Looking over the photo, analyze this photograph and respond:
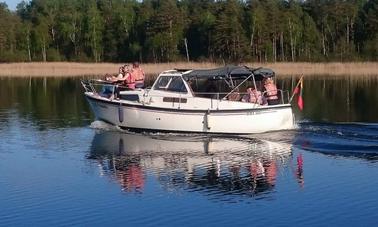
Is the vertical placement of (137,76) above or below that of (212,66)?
above

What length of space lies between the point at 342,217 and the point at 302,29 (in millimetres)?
80280

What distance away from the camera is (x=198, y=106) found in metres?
24.2

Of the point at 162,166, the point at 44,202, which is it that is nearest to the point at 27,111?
the point at 162,166

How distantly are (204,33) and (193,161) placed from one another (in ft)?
242

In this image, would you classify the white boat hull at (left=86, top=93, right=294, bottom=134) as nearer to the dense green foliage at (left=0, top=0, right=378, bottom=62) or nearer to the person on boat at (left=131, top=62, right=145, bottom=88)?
the person on boat at (left=131, top=62, right=145, bottom=88)

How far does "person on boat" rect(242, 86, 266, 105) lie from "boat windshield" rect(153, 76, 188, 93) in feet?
6.73

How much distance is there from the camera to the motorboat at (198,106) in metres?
24.0

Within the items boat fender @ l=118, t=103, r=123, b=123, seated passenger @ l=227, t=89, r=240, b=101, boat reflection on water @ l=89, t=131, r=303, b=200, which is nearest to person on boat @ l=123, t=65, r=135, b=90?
boat fender @ l=118, t=103, r=123, b=123

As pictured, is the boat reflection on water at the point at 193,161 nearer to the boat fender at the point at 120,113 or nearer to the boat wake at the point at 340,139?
the boat fender at the point at 120,113

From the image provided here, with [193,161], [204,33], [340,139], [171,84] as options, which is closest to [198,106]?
[171,84]

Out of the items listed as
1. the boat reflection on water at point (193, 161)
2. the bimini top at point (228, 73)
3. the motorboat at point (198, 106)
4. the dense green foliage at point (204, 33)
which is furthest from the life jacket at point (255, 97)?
the dense green foliage at point (204, 33)

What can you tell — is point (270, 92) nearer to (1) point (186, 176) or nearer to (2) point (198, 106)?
(2) point (198, 106)

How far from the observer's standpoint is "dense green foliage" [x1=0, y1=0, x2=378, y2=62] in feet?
286

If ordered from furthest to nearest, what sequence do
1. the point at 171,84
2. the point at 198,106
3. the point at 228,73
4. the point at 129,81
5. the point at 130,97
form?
the point at 129,81
the point at 228,73
the point at 130,97
the point at 171,84
the point at 198,106
